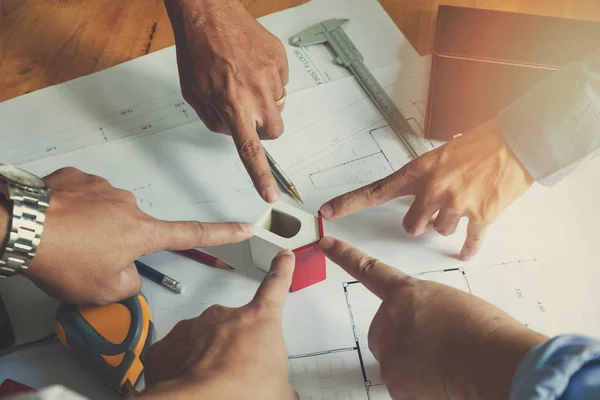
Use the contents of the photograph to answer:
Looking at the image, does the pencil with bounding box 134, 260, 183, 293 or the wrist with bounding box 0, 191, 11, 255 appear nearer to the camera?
the wrist with bounding box 0, 191, 11, 255

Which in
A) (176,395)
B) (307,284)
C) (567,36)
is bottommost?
(307,284)

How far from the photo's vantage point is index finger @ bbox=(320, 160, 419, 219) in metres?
0.87

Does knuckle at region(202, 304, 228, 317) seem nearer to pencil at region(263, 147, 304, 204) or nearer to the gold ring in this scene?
pencil at region(263, 147, 304, 204)

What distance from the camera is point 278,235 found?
84cm

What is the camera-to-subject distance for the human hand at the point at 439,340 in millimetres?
572

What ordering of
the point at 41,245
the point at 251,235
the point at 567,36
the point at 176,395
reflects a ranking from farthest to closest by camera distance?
the point at 567,36, the point at 251,235, the point at 41,245, the point at 176,395

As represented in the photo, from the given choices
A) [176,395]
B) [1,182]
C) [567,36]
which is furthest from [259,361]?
[567,36]

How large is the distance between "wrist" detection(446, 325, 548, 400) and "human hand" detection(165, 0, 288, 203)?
41 centimetres

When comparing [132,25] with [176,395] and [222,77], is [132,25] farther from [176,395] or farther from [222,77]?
[176,395]

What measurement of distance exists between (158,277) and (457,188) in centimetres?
48

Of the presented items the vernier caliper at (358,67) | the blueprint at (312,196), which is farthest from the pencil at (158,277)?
the vernier caliper at (358,67)

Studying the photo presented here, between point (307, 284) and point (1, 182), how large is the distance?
0.44 meters

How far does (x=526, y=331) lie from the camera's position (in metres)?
0.59

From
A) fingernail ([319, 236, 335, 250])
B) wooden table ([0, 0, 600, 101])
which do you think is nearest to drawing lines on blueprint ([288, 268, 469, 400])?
fingernail ([319, 236, 335, 250])
